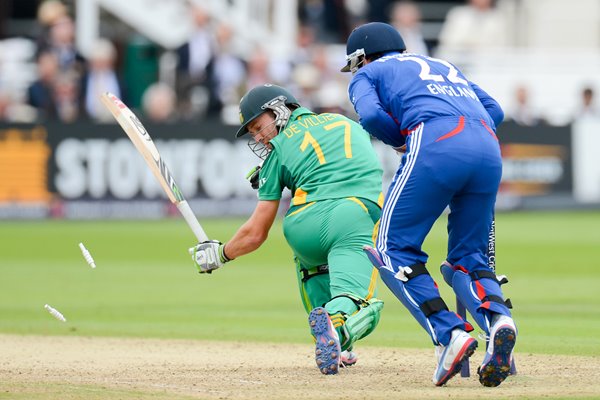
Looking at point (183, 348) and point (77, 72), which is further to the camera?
point (77, 72)

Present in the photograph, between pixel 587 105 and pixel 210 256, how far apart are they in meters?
16.2

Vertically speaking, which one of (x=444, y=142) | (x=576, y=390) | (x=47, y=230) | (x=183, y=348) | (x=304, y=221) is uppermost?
(x=444, y=142)

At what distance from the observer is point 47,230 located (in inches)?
778

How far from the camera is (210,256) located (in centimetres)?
805

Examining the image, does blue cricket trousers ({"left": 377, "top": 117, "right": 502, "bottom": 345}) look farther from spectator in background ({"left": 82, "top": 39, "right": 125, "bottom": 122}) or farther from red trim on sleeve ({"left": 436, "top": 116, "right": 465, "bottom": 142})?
spectator in background ({"left": 82, "top": 39, "right": 125, "bottom": 122})

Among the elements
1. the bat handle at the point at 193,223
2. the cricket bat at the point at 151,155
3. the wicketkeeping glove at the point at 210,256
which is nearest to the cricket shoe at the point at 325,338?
the wicketkeeping glove at the point at 210,256

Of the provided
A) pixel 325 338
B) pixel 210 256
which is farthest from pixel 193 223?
pixel 325 338

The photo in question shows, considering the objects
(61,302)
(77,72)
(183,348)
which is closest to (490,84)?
(77,72)

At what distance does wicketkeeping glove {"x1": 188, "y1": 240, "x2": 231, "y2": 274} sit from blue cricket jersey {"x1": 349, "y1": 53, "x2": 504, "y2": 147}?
132 centimetres

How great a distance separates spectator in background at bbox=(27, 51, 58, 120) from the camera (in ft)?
71.0

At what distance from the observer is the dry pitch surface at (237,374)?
6957 mm

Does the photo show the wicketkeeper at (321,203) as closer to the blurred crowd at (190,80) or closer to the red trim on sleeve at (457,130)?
the red trim on sleeve at (457,130)

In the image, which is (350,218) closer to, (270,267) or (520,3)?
(270,267)

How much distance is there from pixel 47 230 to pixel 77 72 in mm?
3356
